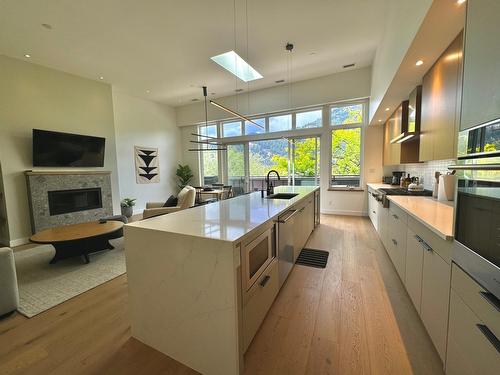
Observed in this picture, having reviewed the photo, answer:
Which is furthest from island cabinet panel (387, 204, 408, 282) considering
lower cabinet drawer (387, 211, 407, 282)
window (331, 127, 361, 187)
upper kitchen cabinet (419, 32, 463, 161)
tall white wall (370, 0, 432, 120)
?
window (331, 127, 361, 187)

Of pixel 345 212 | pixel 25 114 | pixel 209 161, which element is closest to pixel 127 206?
pixel 25 114

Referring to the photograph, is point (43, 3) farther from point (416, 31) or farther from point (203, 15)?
point (416, 31)

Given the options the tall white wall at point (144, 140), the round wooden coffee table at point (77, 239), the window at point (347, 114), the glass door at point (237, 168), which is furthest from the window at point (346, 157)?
the tall white wall at point (144, 140)

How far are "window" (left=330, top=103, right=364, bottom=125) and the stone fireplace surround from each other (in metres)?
6.15

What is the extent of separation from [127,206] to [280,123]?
16.9ft

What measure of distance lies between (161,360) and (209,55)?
15.7 feet

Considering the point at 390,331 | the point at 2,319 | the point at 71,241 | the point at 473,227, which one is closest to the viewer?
the point at 473,227

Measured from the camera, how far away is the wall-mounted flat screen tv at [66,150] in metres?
4.22

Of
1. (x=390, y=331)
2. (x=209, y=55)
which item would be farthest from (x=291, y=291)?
(x=209, y=55)

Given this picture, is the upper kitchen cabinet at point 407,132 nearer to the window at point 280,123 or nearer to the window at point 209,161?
the window at point 280,123

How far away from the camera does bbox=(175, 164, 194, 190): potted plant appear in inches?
309

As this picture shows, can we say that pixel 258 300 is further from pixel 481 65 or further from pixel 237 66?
pixel 237 66

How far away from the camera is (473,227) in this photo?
104cm

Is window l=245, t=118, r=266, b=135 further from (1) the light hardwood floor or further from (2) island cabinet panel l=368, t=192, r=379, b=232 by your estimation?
(1) the light hardwood floor
